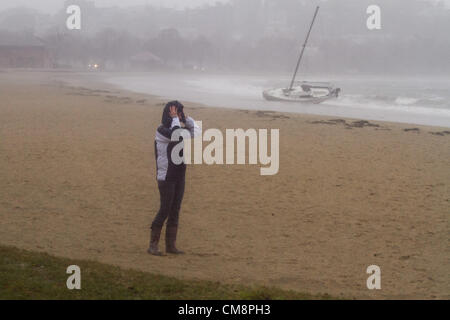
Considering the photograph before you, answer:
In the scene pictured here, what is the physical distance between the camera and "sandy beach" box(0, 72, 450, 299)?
6.38 meters

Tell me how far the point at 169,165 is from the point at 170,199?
1.44ft

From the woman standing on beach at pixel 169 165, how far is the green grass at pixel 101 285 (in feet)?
4.06

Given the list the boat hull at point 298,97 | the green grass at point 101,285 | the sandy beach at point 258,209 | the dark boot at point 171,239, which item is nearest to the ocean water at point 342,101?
the boat hull at point 298,97

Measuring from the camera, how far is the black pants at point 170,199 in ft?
21.2

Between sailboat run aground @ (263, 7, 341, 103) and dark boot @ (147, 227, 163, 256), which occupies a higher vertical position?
sailboat run aground @ (263, 7, 341, 103)

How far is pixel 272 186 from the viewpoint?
1085 centimetres

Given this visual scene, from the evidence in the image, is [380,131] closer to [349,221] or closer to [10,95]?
[349,221]

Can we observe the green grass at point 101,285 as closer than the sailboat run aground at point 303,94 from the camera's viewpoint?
Yes

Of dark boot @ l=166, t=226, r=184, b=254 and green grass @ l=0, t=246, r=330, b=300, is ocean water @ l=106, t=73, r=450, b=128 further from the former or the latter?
green grass @ l=0, t=246, r=330, b=300

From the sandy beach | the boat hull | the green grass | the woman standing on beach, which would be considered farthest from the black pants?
the boat hull

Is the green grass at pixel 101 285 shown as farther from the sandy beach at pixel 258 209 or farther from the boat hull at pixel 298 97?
the boat hull at pixel 298 97

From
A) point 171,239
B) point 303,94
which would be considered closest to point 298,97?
point 303,94
